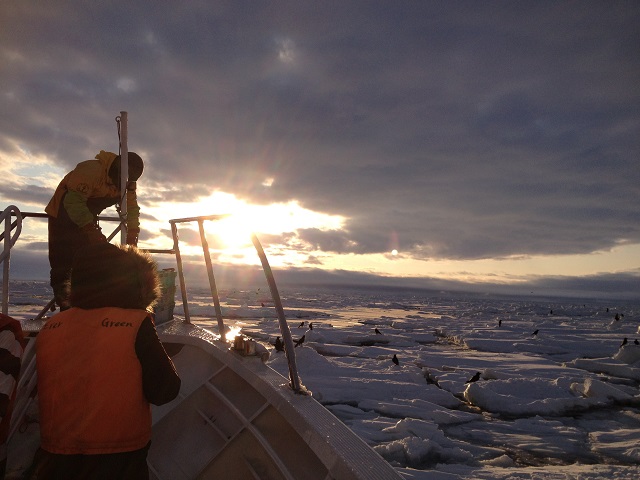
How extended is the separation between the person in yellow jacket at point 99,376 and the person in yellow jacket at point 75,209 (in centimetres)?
152

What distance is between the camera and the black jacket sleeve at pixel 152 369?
1620 millimetres

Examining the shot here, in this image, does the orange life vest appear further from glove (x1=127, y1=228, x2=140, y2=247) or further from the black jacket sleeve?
glove (x1=127, y1=228, x2=140, y2=247)

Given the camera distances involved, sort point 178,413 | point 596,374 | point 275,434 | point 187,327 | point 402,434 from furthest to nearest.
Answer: point 596,374 → point 402,434 → point 187,327 → point 178,413 → point 275,434

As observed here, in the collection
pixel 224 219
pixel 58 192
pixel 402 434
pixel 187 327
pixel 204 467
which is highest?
pixel 58 192

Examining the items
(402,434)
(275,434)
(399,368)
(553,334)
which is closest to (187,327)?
(275,434)

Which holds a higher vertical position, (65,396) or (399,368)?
(65,396)

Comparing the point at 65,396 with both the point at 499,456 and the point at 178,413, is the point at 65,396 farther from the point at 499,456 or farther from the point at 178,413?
the point at 499,456

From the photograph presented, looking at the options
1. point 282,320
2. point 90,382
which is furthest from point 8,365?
Answer: point 282,320

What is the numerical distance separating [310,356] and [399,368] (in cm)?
207

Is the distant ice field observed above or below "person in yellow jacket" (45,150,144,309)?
below

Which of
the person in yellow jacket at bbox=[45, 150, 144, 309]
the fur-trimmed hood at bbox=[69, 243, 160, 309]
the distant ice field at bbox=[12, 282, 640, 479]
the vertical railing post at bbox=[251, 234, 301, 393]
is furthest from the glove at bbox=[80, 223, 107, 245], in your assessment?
the distant ice field at bbox=[12, 282, 640, 479]

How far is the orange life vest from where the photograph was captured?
1.55 meters

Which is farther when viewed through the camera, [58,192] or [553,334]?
[553,334]

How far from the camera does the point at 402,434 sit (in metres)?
5.50
